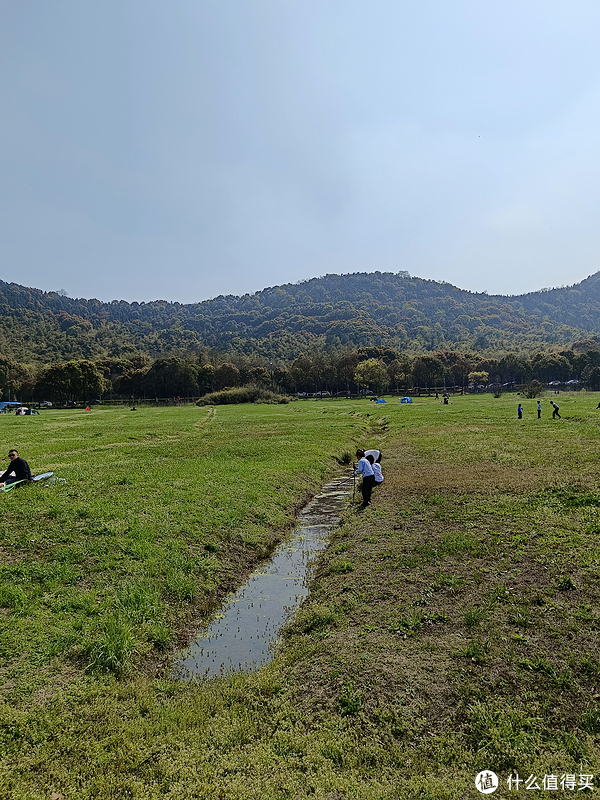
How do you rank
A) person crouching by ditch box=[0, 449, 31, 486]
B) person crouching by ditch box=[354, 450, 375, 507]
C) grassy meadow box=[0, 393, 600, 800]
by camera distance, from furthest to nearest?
person crouching by ditch box=[354, 450, 375, 507], person crouching by ditch box=[0, 449, 31, 486], grassy meadow box=[0, 393, 600, 800]

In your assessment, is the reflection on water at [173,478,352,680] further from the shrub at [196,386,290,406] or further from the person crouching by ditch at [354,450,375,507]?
the shrub at [196,386,290,406]

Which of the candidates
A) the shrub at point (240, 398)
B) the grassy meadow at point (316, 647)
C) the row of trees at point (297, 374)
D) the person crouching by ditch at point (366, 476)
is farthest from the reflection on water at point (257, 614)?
the row of trees at point (297, 374)

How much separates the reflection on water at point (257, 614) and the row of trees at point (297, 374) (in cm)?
10788

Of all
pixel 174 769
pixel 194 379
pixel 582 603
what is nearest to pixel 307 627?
pixel 174 769

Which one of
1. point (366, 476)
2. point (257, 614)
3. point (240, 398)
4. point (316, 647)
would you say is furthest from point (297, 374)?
point (316, 647)

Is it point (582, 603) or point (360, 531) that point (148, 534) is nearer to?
point (360, 531)

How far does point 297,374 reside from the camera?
138 m

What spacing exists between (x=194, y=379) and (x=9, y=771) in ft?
419

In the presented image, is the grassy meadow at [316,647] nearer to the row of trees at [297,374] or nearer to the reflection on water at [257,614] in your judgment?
the reflection on water at [257,614]

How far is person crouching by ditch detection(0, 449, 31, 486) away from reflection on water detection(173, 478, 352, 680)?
11.2m

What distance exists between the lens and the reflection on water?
9102 mm

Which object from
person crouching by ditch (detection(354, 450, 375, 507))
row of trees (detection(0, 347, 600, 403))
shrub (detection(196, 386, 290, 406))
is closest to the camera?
person crouching by ditch (detection(354, 450, 375, 507))

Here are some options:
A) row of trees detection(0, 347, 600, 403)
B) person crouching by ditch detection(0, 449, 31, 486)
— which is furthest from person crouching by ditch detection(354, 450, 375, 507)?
row of trees detection(0, 347, 600, 403)

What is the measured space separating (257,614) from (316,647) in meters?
2.83
